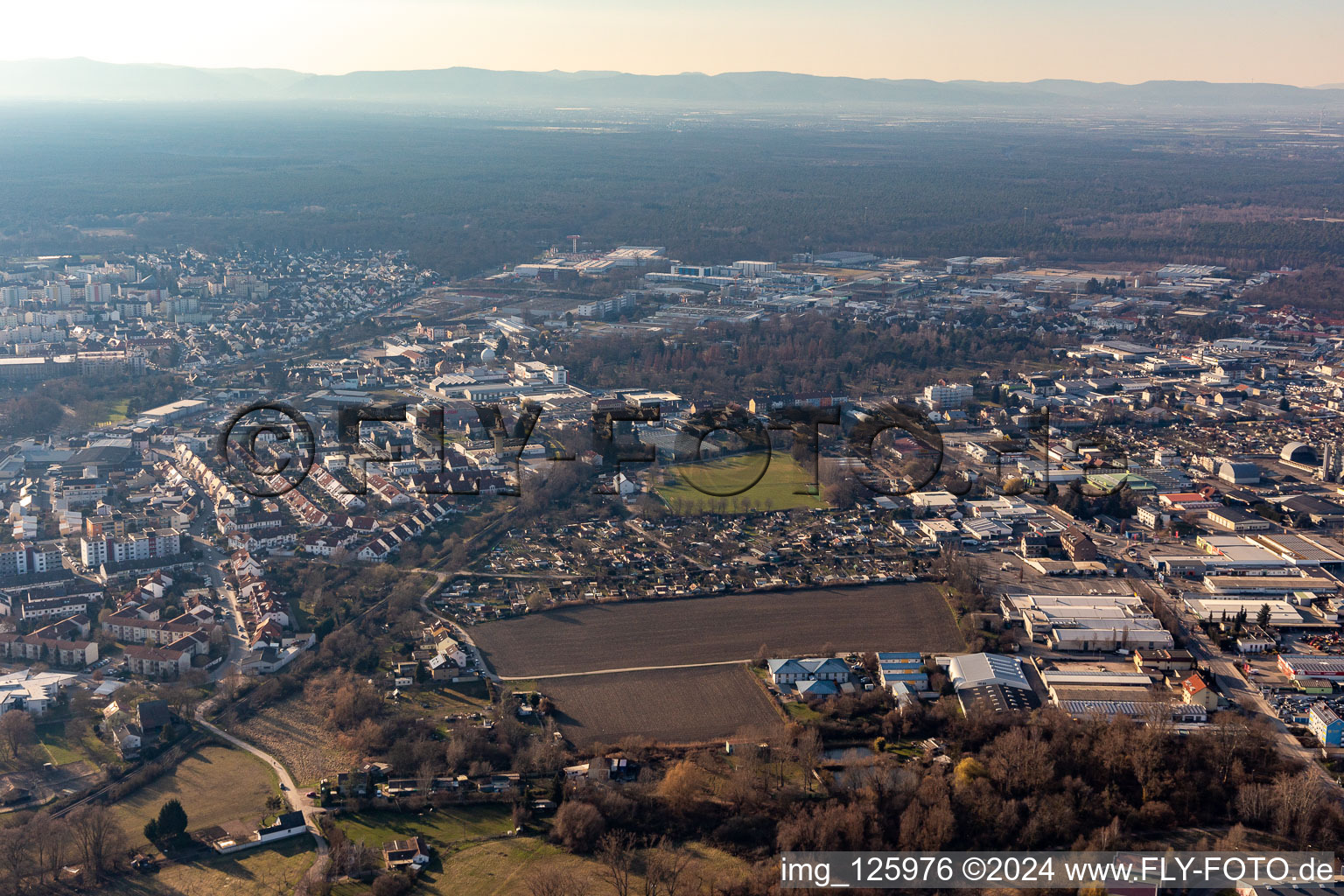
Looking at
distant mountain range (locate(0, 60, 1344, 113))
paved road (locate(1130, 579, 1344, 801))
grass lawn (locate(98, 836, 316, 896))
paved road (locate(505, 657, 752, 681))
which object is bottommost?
grass lawn (locate(98, 836, 316, 896))

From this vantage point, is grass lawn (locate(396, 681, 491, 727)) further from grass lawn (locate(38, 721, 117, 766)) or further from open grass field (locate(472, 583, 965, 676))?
grass lawn (locate(38, 721, 117, 766))

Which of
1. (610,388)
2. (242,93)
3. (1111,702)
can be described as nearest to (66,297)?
(610,388)

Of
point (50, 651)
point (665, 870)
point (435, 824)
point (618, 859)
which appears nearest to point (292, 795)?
point (435, 824)

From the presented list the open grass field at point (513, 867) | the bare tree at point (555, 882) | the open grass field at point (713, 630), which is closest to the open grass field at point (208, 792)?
the open grass field at point (513, 867)

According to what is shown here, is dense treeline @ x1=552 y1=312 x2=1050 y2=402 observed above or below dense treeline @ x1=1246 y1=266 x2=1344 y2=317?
below

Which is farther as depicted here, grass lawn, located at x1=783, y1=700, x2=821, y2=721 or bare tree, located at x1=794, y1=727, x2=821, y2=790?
grass lawn, located at x1=783, y1=700, x2=821, y2=721

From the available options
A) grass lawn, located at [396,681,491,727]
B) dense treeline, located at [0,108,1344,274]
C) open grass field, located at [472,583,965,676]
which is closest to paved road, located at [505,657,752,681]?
open grass field, located at [472,583,965,676]

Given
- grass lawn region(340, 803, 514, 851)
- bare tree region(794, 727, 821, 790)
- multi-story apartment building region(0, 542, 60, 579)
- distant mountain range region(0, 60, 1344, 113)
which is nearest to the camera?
grass lawn region(340, 803, 514, 851)
